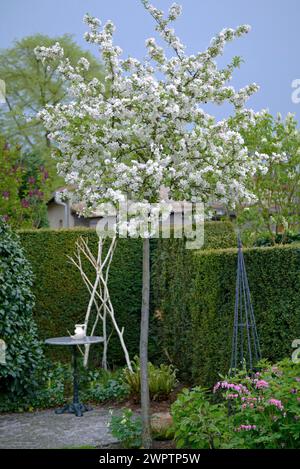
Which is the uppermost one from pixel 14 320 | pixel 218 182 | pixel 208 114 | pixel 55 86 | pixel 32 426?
pixel 55 86

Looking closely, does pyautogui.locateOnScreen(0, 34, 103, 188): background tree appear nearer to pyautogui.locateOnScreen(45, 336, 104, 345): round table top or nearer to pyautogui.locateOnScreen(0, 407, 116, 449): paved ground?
pyautogui.locateOnScreen(45, 336, 104, 345): round table top

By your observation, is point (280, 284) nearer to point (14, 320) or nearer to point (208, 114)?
point (208, 114)

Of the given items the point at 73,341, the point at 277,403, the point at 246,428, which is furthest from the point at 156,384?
the point at 277,403

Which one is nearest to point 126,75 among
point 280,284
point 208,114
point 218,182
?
point 208,114

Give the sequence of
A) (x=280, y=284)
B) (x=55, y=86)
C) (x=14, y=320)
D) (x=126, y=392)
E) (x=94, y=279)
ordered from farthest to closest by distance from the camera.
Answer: (x=55, y=86) < (x=94, y=279) < (x=126, y=392) < (x=14, y=320) < (x=280, y=284)

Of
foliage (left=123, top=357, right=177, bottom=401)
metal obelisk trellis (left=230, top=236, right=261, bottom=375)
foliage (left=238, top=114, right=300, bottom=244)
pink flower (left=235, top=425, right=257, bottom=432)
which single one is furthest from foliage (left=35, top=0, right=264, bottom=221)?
foliage (left=238, top=114, right=300, bottom=244)

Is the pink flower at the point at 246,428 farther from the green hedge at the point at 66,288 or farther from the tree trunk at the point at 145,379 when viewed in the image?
the green hedge at the point at 66,288

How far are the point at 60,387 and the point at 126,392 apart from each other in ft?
2.76

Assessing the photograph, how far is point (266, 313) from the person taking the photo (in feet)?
18.9

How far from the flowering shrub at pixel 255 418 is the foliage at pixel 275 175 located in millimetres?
7376

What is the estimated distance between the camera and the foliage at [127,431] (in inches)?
229

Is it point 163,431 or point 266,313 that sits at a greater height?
point 266,313

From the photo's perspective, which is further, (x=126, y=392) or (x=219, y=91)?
(x=126, y=392)

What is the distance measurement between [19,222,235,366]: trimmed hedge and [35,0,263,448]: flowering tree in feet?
13.4
